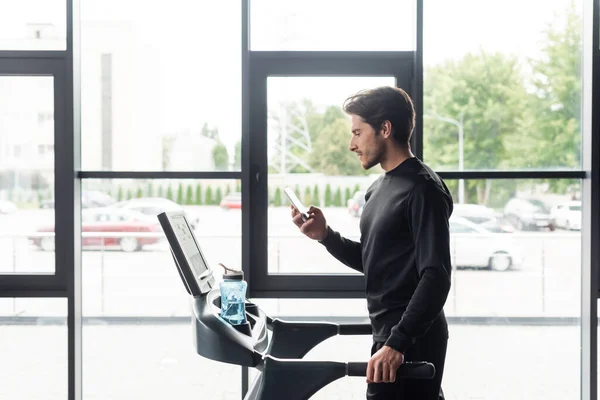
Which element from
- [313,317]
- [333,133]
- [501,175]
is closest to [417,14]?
[333,133]

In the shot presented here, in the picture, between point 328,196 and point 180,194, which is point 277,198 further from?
point 180,194

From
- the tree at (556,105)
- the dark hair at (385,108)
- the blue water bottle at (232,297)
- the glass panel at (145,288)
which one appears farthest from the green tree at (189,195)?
the tree at (556,105)

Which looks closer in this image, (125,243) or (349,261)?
(349,261)

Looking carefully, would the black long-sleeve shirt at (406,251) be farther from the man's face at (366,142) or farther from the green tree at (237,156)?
the green tree at (237,156)

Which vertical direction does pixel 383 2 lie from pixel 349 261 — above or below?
above

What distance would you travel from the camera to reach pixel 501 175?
2703 mm

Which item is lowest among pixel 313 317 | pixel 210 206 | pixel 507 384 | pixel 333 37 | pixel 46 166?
pixel 507 384

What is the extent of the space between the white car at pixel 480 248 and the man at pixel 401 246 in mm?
867

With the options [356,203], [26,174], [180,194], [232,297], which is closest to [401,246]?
[232,297]

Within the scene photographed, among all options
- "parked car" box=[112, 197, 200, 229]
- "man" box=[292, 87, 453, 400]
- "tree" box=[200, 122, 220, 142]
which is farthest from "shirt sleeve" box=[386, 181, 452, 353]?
"parked car" box=[112, 197, 200, 229]

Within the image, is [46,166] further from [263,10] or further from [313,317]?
[313,317]

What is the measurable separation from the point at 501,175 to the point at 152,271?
1.64 m

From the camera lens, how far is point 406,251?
5.96 feet

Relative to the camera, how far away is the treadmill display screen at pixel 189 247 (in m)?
1.82
